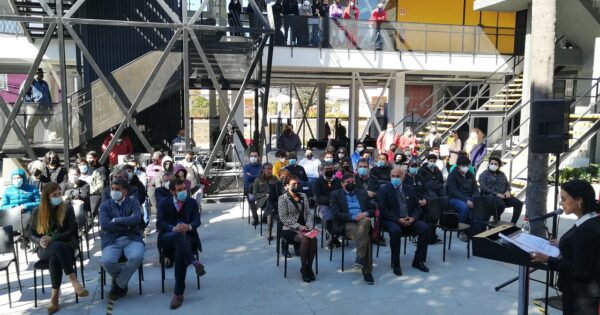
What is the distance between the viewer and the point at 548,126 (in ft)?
16.5

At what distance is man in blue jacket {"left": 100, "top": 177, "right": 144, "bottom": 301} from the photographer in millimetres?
5461

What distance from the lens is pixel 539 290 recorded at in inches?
234

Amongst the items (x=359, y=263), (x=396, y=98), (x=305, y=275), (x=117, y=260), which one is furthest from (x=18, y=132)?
(x=396, y=98)

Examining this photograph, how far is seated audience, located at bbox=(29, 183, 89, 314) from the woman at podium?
16.2ft

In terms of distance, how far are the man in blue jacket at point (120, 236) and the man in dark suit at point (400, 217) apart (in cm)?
347

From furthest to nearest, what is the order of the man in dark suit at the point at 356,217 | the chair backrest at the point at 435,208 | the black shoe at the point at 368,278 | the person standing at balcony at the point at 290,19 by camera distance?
the person standing at balcony at the point at 290,19
the chair backrest at the point at 435,208
the man in dark suit at the point at 356,217
the black shoe at the point at 368,278

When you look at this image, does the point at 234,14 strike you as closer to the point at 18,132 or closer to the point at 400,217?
the point at 18,132

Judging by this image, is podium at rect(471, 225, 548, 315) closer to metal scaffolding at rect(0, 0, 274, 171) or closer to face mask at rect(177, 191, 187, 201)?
face mask at rect(177, 191, 187, 201)

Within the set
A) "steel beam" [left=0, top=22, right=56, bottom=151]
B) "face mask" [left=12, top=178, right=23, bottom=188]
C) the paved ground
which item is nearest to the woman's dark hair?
the paved ground

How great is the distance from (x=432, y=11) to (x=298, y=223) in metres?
15.9

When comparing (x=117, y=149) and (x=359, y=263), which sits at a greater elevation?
(x=117, y=149)

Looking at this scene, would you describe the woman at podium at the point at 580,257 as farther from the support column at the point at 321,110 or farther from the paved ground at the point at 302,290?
the support column at the point at 321,110

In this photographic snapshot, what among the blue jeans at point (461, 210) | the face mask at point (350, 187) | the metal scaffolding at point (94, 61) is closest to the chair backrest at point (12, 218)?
the metal scaffolding at point (94, 61)

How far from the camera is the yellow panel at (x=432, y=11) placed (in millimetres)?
Result: 19312
